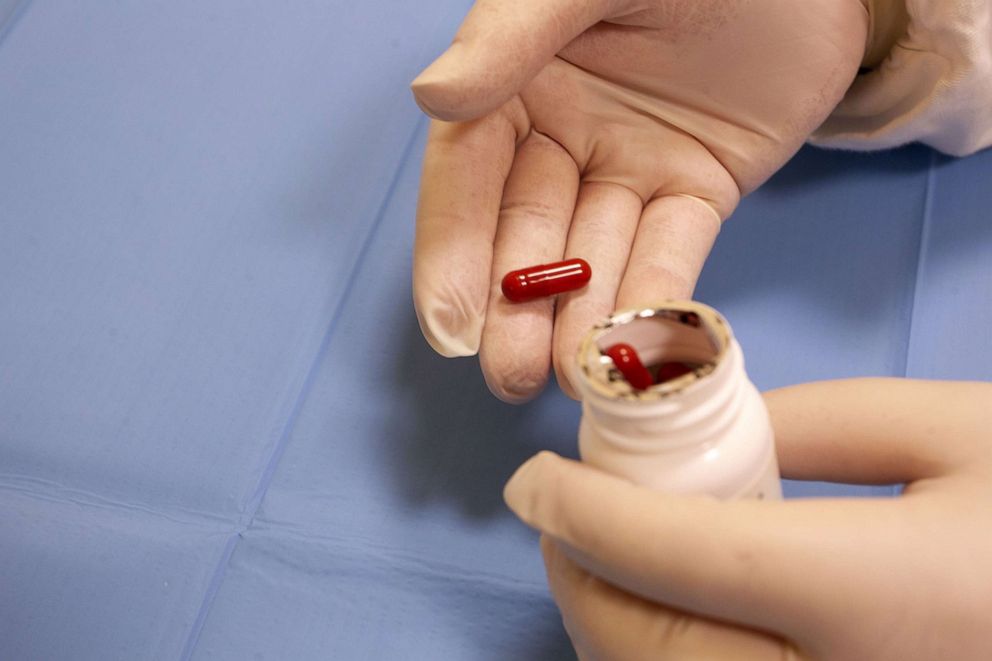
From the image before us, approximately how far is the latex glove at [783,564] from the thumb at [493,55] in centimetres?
32

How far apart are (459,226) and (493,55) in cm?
15

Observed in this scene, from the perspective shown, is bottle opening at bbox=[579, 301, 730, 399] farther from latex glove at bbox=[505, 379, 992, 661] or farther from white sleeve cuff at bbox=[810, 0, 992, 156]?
white sleeve cuff at bbox=[810, 0, 992, 156]

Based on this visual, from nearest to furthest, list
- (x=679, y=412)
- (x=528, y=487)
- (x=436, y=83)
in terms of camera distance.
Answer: (x=679, y=412)
(x=528, y=487)
(x=436, y=83)

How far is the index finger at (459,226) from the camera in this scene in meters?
0.82

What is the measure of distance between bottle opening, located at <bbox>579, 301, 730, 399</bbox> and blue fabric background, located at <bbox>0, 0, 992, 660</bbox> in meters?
0.36

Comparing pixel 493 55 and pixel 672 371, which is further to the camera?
pixel 493 55

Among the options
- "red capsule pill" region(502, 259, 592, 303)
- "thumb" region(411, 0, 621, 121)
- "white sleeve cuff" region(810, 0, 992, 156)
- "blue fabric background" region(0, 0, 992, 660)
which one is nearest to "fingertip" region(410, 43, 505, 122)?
"thumb" region(411, 0, 621, 121)

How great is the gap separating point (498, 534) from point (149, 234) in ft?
1.84

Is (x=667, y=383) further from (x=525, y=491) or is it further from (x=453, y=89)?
(x=453, y=89)

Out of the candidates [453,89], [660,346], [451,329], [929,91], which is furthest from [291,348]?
[929,91]

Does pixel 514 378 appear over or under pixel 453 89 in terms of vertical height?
under

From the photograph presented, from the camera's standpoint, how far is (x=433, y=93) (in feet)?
2.49

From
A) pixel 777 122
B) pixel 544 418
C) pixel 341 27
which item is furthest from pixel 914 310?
pixel 341 27

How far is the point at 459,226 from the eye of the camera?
0.85m
